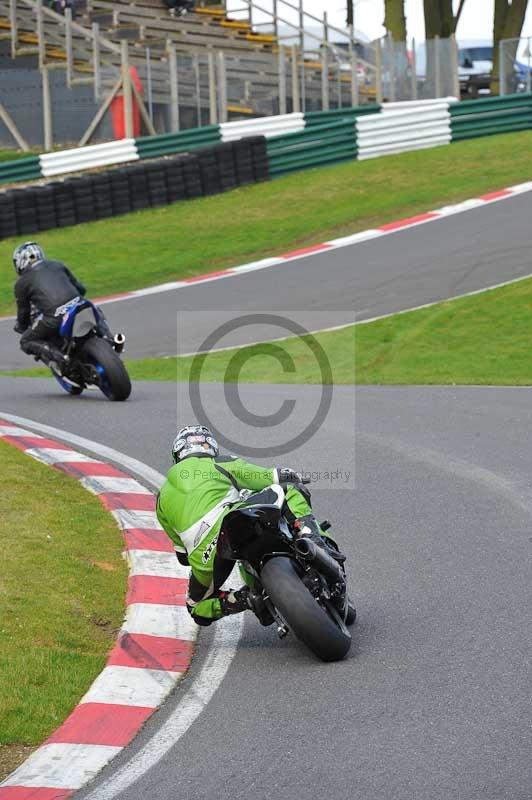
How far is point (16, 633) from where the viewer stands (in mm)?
6164

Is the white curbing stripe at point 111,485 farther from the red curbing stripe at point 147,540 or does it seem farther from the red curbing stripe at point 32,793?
the red curbing stripe at point 32,793

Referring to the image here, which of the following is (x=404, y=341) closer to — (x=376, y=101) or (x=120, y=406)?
(x=120, y=406)

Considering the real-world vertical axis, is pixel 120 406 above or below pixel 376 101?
below

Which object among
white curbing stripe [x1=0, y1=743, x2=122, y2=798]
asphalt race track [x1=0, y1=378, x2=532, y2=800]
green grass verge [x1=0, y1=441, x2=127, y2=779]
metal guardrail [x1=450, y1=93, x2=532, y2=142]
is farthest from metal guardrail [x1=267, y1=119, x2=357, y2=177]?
white curbing stripe [x1=0, y1=743, x2=122, y2=798]

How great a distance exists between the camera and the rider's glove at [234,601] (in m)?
6.03

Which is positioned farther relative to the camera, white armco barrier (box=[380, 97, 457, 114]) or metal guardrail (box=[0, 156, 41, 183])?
white armco barrier (box=[380, 97, 457, 114])

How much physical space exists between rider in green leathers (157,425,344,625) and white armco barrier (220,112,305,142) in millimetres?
21516

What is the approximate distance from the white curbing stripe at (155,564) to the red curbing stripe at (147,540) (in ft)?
0.25

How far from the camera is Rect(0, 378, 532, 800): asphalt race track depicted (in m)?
4.55

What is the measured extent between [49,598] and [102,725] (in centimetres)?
160

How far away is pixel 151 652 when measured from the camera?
607 centimetres

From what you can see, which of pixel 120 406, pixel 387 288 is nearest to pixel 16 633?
pixel 120 406

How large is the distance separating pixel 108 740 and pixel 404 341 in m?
11.5

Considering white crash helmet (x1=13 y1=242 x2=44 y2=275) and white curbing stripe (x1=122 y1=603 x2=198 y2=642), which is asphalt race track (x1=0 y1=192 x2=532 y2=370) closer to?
white crash helmet (x1=13 y1=242 x2=44 y2=275)
